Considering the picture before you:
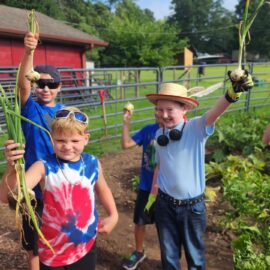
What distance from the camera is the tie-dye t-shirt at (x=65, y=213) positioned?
183cm

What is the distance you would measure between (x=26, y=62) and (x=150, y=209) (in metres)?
1.44

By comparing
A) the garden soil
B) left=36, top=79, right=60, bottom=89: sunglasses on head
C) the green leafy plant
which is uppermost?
left=36, top=79, right=60, bottom=89: sunglasses on head

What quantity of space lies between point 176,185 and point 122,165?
11.0 feet

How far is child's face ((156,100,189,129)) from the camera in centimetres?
231

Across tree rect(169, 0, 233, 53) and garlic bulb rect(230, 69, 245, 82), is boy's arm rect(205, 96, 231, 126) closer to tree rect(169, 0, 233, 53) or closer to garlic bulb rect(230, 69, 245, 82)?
garlic bulb rect(230, 69, 245, 82)

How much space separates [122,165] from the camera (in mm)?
5664

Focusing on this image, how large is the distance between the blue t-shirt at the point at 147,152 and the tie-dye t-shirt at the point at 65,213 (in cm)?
97

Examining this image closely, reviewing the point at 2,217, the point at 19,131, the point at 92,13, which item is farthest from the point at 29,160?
the point at 92,13

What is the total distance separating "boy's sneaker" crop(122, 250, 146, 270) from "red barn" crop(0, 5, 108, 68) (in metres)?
9.58

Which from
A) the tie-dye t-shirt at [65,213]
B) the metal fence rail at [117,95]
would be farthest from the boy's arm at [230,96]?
the metal fence rail at [117,95]

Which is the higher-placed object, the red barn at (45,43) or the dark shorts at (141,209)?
the red barn at (45,43)

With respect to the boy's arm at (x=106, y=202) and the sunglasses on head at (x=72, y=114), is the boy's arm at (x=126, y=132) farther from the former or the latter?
the sunglasses on head at (x=72, y=114)

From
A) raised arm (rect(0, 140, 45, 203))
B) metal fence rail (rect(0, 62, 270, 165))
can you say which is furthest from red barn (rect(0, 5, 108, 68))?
raised arm (rect(0, 140, 45, 203))

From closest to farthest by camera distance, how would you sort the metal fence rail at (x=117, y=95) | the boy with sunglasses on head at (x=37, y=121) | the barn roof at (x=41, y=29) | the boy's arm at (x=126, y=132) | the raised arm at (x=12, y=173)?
1. the raised arm at (x=12, y=173)
2. the boy with sunglasses on head at (x=37, y=121)
3. the boy's arm at (x=126, y=132)
4. the metal fence rail at (x=117, y=95)
5. the barn roof at (x=41, y=29)
